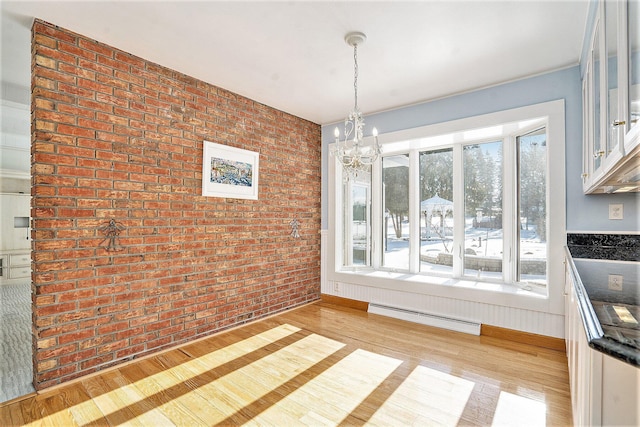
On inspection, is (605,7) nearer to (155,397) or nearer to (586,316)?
(586,316)

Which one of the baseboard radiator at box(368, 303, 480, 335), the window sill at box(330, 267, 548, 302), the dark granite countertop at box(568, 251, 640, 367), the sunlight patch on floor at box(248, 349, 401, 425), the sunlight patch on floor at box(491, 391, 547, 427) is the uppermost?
the dark granite countertop at box(568, 251, 640, 367)

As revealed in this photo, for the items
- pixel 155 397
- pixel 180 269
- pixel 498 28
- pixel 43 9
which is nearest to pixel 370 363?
pixel 155 397

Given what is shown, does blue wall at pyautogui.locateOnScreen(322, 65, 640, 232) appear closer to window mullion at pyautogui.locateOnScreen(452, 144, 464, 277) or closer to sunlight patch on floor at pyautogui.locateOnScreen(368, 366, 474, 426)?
window mullion at pyautogui.locateOnScreen(452, 144, 464, 277)

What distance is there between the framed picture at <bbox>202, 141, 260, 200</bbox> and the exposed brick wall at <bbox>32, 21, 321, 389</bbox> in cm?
8

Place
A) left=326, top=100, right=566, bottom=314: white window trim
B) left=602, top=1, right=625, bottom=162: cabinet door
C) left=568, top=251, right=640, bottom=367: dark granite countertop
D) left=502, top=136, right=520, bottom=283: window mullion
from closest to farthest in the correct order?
left=568, top=251, right=640, bottom=367: dark granite countertop, left=602, top=1, right=625, bottom=162: cabinet door, left=326, top=100, right=566, bottom=314: white window trim, left=502, top=136, right=520, bottom=283: window mullion

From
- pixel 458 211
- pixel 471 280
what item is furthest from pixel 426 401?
pixel 458 211

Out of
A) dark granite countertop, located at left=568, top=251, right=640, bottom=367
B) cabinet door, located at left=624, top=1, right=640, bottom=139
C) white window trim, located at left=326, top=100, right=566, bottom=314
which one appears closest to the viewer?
dark granite countertop, located at left=568, top=251, right=640, bottom=367

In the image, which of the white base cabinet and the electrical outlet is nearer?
the white base cabinet

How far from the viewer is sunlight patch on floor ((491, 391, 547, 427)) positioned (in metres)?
1.84

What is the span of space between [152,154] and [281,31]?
58.9 inches

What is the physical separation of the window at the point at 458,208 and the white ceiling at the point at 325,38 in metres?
0.68

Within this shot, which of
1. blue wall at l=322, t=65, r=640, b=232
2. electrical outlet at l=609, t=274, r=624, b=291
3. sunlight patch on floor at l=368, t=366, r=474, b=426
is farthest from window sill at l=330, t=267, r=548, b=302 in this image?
electrical outlet at l=609, t=274, r=624, b=291

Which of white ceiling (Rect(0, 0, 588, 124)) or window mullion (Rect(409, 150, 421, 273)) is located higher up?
white ceiling (Rect(0, 0, 588, 124))

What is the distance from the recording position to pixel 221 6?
2.04 meters
